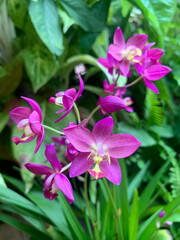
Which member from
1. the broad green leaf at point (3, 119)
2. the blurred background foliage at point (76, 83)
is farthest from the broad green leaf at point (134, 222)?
the broad green leaf at point (3, 119)

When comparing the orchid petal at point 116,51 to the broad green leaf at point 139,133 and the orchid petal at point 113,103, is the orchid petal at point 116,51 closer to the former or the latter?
the orchid petal at point 113,103

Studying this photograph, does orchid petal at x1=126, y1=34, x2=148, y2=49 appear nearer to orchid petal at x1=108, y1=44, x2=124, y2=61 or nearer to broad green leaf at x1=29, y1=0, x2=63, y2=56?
orchid petal at x1=108, y1=44, x2=124, y2=61

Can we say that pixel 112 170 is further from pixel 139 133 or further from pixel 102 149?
pixel 139 133

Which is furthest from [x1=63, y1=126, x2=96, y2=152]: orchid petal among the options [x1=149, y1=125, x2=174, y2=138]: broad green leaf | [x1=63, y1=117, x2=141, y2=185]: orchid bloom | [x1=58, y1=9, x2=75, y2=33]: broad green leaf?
[x1=149, y1=125, x2=174, y2=138]: broad green leaf

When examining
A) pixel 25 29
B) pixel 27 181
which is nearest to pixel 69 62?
pixel 25 29

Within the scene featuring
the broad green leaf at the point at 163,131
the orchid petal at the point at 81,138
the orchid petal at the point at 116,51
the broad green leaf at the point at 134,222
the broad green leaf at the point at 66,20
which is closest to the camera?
the orchid petal at the point at 81,138

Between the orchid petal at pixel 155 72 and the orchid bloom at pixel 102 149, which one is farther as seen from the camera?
the orchid petal at pixel 155 72
